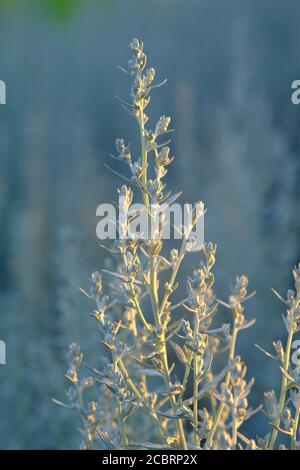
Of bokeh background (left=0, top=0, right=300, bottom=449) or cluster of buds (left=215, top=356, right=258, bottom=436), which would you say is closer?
cluster of buds (left=215, top=356, right=258, bottom=436)

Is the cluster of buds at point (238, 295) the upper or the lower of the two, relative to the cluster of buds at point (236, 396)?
upper

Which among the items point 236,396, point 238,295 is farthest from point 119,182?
point 236,396

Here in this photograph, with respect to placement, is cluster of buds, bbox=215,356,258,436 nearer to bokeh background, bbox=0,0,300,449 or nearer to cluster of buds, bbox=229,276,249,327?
cluster of buds, bbox=229,276,249,327

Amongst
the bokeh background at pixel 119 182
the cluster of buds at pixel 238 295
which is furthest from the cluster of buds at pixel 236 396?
the bokeh background at pixel 119 182

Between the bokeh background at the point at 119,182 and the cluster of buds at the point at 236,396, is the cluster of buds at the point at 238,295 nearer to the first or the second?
the cluster of buds at the point at 236,396

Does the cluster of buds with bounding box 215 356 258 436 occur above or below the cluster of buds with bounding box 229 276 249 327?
below

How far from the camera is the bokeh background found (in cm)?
292

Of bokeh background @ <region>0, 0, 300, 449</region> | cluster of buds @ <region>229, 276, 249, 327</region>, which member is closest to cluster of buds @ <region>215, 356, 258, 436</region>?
cluster of buds @ <region>229, 276, 249, 327</region>

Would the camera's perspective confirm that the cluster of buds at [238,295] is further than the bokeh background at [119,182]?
No

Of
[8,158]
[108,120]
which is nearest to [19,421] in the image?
[8,158]

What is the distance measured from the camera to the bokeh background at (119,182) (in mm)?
2916

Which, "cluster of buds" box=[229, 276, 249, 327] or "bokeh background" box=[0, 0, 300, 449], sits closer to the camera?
"cluster of buds" box=[229, 276, 249, 327]

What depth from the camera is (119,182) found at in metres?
4.89

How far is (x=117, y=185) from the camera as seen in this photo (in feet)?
15.9
